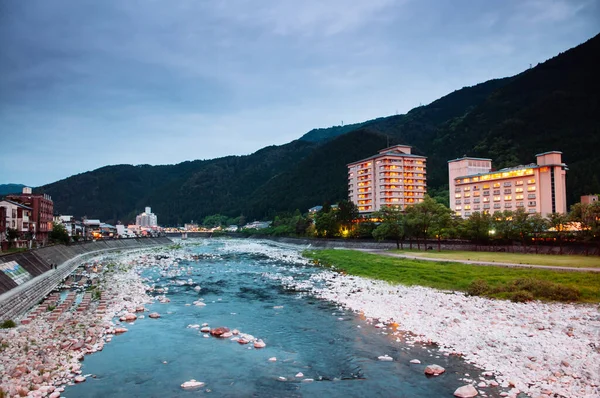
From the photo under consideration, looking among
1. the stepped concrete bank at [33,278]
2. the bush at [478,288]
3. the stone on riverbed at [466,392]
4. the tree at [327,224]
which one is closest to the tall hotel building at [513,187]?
the tree at [327,224]

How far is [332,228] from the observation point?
11281 cm

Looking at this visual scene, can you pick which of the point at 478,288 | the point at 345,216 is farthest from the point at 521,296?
the point at 345,216

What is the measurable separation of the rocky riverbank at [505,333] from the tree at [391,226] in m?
47.5

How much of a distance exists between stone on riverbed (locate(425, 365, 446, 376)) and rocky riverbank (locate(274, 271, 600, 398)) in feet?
3.54

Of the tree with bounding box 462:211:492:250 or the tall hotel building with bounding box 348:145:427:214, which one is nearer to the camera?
the tree with bounding box 462:211:492:250

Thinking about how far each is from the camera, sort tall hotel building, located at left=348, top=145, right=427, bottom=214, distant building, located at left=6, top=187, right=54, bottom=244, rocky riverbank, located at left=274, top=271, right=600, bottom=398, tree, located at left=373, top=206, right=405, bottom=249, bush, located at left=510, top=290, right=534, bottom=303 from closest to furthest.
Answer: rocky riverbank, located at left=274, top=271, right=600, bottom=398 → bush, located at left=510, top=290, right=534, bottom=303 → tree, located at left=373, top=206, right=405, bottom=249 → distant building, located at left=6, top=187, right=54, bottom=244 → tall hotel building, located at left=348, top=145, right=427, bottom=214

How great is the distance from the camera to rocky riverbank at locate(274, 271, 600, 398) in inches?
569

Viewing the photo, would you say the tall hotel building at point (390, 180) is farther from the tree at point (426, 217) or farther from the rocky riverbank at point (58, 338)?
the rocky riverbank at point (58, 338)

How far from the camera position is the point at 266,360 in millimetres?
17688

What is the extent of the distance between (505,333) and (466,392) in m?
8.15

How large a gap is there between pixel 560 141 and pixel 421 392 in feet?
657

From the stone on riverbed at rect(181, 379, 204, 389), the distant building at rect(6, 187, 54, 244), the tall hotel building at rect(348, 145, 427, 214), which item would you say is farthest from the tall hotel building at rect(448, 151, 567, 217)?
the distant building at rect(6, 187, 54, 244)

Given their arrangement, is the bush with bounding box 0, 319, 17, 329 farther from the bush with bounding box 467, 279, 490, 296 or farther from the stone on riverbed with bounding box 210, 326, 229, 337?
the bush with bounding box 467, 279, 490, 296

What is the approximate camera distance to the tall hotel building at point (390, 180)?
144 meters
